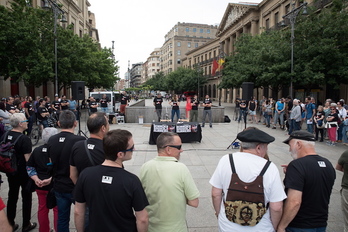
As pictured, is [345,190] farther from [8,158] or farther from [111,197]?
[8,158]

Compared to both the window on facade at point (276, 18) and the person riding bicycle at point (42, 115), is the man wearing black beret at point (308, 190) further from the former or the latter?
the window on facade at point (276, 18)

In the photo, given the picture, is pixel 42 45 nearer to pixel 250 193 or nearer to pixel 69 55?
pixel 69 55

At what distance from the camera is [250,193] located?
2221 mm

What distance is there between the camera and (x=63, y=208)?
3385 millimetres

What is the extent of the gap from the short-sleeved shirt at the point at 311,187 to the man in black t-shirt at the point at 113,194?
4.76ft

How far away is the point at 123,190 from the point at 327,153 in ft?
31.5

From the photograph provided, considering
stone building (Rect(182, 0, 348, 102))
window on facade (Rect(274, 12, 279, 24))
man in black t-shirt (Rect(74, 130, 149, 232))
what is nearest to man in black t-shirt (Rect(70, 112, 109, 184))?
man in black t-shirt (Rect(74, 130, 149, 232))

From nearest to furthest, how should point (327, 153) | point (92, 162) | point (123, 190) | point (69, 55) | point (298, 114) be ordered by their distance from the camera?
point (123, 190) < point (92, 162) < point (327, 153) < point (298, 114) < point (69, 55)

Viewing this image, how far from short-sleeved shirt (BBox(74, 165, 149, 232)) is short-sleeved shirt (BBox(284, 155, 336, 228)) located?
1.47 meters

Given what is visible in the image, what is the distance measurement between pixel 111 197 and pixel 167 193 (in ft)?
1.79

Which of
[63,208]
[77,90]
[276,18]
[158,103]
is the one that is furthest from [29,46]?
[276,18]

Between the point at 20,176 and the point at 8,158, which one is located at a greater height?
the point at 8,158

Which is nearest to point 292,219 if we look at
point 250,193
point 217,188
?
point 250,193

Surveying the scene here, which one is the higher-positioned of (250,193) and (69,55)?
(69,55)
